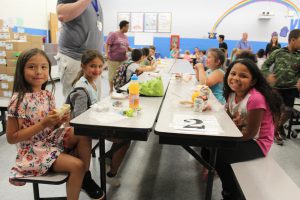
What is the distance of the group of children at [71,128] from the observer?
4.53 feet

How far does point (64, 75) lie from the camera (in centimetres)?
234

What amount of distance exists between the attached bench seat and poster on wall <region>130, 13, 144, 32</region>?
353 inches

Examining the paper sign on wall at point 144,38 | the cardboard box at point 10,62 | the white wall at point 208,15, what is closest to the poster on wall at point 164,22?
the white wall at point 208,15

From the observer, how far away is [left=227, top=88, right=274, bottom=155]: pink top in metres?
1.72

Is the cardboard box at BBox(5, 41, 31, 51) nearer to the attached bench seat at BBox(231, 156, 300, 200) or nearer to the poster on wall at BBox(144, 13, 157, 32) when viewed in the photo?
the attached bench seat at BBox(231, 156, 300, 200)

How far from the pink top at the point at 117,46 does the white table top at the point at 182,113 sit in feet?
8.91

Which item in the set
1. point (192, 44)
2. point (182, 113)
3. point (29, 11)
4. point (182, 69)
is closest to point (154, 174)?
point (182, 113)

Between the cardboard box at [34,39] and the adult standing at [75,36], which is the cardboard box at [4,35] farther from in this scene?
the adult standing at [75,36]

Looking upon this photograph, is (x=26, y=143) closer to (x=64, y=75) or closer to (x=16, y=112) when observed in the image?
(x=16, y=112)

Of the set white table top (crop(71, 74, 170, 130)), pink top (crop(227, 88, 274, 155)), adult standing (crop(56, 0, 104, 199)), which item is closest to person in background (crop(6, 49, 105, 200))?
white table top (crop(71, 74, 170, 130))

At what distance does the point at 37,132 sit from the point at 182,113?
89 cm

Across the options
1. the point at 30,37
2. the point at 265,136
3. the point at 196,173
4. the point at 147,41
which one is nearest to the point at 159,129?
the point at 265,136

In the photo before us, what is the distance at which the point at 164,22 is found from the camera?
9.80 metres

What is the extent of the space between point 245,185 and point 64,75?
1766 mm
